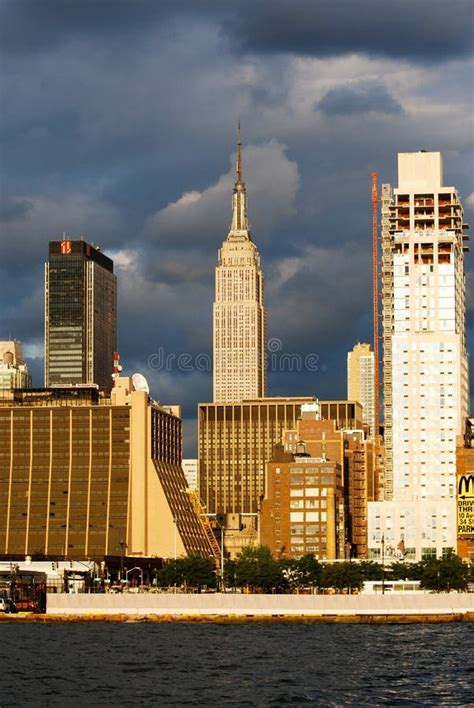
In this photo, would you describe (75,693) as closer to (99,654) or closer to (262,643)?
(99,654)

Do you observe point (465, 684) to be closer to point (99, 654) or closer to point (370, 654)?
point (370, 654)

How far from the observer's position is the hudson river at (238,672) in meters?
136

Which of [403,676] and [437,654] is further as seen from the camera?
[437,654]

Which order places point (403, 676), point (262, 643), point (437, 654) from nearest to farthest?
point (403, 676), point (437, 654), point (262, 643)

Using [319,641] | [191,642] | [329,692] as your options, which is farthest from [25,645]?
[329,692]

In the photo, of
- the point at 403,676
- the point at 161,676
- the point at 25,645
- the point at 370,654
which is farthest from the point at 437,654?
the point at 25,645

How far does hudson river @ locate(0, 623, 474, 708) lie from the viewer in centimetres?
13550

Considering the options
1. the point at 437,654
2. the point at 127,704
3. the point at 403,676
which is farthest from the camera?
the point at 437,654

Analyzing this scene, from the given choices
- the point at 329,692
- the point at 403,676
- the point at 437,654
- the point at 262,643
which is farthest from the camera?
the point at 262,643

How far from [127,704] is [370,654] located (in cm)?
5134

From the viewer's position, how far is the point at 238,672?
157 metres

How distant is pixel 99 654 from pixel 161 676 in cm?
2418

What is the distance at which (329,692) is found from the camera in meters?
140

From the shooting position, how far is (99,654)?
17612 centimetres
